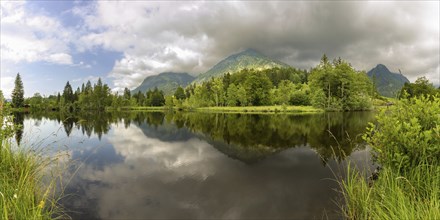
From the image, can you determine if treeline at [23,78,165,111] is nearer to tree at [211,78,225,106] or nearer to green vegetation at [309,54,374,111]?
tree at [211,78,225,106]

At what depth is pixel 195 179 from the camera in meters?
14.5

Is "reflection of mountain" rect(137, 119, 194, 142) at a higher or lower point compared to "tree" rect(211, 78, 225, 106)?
lower

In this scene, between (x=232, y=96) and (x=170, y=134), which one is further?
(x=232, y=96)

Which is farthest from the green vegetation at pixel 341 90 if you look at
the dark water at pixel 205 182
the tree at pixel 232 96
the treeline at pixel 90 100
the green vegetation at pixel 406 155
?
the treeline at pixel 90 100

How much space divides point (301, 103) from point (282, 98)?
8517 mm

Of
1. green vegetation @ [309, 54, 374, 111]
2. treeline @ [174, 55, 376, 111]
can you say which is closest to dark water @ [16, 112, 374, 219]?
green vegetation @ [309, 54, 374, 111]

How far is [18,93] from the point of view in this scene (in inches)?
4998

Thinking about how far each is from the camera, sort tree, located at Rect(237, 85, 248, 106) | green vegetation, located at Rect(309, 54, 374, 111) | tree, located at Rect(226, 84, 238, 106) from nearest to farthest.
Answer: green vegetation, located at Rect(309, 54, 374, 111) < tree, located at Rect(237, 85, 248, 106) < tree, located at Rect(226, 84, 238, 106)

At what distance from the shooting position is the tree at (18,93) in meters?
124

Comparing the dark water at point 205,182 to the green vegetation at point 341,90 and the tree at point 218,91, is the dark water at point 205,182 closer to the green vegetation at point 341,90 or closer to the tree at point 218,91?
the green vegetation at point 341,90

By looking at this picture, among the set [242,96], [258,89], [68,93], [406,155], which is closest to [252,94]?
[258,89]

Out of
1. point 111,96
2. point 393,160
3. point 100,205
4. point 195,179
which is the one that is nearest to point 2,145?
point 100,205

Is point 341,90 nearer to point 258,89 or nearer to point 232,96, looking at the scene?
point 258,89

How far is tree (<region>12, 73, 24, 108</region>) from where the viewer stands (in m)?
124
